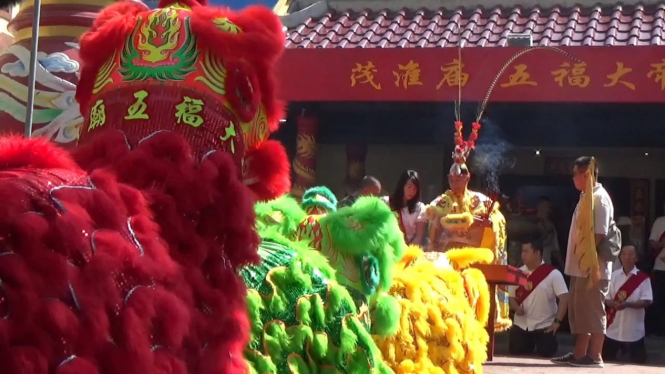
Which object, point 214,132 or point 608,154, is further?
point 608,154

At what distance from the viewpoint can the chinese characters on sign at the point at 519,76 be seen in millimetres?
7398

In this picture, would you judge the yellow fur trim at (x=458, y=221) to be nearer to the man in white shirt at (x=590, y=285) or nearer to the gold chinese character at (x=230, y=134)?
the man in white shirt at (x=590, y=285)

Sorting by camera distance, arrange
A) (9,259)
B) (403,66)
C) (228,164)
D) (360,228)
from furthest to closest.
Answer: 1. (403,66)
2. (360,228)
3. (228,164)
4. (9,259)

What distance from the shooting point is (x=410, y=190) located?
6281 millimetres

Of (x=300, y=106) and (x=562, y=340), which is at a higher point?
(x=300, y=106)

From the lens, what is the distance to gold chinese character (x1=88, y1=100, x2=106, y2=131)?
1.66 metres

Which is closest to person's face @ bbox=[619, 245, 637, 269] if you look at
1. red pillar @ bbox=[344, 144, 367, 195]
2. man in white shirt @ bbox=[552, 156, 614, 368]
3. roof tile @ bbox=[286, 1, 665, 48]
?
man in white shirt @ bbox=[552, 156, 614, 368]

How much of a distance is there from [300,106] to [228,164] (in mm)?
7227

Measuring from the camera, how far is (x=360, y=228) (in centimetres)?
242

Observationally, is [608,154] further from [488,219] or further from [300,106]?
[488,219]

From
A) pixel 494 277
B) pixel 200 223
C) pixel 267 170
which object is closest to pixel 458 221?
pixel 494 277

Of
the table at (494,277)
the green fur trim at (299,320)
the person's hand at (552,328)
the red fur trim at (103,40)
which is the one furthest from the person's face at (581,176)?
the red fur trim at (103,40)

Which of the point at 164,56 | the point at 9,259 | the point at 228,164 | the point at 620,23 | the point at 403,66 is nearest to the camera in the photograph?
the point at 9,259

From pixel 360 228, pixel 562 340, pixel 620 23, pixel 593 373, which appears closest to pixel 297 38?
pixel 620 23
